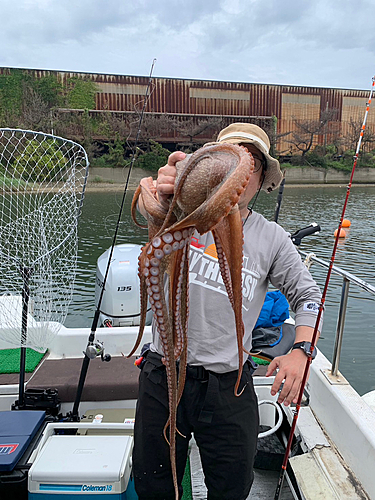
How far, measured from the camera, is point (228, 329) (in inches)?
73.6

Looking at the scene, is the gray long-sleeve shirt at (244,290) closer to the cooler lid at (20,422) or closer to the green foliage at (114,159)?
the cooler lid at (20,422)

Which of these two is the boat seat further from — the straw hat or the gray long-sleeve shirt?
the straw hat

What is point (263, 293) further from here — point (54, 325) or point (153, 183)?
point (54, 325)

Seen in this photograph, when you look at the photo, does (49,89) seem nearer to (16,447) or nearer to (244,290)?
(16,447)

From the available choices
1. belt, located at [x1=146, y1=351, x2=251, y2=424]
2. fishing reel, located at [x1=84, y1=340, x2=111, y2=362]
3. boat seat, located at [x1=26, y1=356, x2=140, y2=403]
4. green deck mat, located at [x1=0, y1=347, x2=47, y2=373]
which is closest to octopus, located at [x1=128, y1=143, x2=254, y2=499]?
belt, located at [x1=146, y1=351, x2=251, y2=424]

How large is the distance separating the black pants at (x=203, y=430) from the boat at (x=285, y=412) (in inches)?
30.2

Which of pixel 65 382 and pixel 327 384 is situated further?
pixel 65 382

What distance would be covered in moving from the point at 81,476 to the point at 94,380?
147cm

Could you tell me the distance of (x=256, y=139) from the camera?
72.1 inches

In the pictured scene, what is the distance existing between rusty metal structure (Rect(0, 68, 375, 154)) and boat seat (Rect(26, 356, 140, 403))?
131 feet

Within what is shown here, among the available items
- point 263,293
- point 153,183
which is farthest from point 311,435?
point 153,183

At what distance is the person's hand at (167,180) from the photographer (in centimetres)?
117

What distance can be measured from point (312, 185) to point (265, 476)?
4368cm

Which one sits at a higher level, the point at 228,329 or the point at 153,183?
the point at 153,183
